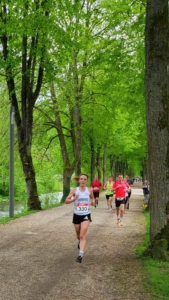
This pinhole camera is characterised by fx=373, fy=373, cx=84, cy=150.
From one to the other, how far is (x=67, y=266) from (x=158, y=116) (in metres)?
3.65

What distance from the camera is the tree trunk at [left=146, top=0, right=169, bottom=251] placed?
310 inches

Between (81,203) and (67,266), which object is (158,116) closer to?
(81,203)

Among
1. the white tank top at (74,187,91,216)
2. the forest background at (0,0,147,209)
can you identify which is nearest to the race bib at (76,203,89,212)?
the white tank top at (74,187,91,216)

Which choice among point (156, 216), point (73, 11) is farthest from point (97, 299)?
point (73, 11)

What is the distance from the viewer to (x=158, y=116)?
26.2 ft

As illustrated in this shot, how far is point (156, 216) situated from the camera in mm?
7957

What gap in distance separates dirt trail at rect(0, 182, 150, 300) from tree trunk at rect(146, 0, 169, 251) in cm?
116

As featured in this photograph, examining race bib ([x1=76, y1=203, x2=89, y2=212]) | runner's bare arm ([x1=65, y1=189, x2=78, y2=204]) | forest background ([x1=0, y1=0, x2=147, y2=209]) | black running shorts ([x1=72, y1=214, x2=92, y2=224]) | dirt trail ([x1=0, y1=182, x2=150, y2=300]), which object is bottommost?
dirt trail ([x1=0, y1=182, x2=150, y2=300])

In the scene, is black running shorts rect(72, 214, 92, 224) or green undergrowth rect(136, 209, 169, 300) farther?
black running shorts rect(72, 214, 92, 224)

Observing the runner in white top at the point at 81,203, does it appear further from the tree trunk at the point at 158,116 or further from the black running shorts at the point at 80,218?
the tree trunk at the point at 158,116

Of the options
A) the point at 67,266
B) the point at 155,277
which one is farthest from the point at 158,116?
the point at 67,266

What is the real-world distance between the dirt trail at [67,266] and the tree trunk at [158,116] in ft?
3.80

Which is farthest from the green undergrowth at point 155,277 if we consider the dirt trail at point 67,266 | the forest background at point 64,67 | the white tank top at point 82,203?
the forest background at point 64,67

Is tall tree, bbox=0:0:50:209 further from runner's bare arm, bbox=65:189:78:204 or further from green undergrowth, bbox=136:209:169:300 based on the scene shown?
green undergrowth, bbox=136:209:169:300
